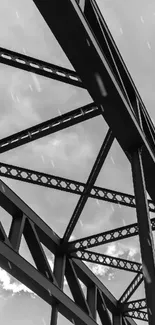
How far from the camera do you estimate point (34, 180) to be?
34.7 feet

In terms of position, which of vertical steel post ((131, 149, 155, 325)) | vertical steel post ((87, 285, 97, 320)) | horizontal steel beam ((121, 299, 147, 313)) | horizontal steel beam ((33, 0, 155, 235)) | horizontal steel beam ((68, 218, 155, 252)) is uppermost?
horizontal steel beam ((33, 0, 155, 235))

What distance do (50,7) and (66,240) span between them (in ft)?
27.4

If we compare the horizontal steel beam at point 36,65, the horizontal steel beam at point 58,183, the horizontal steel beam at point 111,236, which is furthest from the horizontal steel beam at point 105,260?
the horizontal steel beam at point 36,65

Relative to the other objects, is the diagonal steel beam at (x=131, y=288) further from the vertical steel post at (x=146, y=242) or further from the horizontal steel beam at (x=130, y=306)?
the vertical steel post at (x=146, y=242)

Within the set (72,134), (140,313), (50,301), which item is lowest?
(50,301)

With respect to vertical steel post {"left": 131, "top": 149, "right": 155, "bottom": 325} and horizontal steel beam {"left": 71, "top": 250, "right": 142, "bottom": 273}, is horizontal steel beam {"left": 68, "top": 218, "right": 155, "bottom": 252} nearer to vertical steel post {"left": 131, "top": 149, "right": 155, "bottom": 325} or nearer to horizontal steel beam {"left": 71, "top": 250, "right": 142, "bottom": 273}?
horizontal steel beam {"left": 71, "top": 250, "right": 142, "bottom": 273}

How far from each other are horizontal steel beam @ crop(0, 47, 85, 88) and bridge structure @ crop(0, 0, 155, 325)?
0.06ft

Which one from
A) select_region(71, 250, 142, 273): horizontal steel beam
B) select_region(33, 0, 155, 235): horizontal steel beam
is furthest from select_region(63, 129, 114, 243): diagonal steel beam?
select_region(33, 0, 155, 235): horizontal steel beam

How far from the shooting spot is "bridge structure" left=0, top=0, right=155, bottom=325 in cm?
695

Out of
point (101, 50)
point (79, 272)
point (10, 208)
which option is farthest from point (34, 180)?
point (79, 272)

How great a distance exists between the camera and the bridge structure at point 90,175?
695 centimetres

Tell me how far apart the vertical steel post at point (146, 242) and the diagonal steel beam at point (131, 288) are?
7.97m

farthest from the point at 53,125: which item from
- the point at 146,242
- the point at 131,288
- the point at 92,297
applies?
the point at 131,288

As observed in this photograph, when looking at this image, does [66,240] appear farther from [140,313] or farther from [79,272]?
[140,313]
